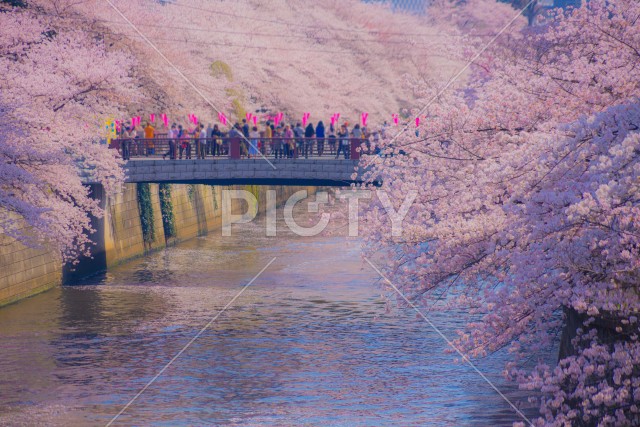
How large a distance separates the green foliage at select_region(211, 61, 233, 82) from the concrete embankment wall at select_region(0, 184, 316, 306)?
6.63 metres

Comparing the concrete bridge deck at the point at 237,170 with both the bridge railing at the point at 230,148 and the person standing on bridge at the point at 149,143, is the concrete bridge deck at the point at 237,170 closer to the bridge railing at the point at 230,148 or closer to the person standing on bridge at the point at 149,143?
the bridge railing at the point at 230,148

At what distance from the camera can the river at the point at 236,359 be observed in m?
19.2

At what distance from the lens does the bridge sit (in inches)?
1391

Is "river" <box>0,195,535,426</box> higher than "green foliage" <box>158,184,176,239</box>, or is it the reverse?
"green foliage" <box>158,184,176,239</box>

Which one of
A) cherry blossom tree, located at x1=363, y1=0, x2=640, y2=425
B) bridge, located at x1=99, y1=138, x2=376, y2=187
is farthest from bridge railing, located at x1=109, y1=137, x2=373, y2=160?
cherry blossom tree, located at x1=363, y1=0, x2=640, y2=425

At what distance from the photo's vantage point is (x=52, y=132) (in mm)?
30281

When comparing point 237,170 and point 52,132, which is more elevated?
point 52,132

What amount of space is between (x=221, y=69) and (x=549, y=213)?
154 ft

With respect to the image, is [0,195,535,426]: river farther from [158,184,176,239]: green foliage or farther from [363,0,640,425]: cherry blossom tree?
[158,184,176,239]: green foliage

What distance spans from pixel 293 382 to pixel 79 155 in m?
14.2

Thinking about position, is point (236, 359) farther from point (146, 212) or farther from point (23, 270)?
point (146, 212)

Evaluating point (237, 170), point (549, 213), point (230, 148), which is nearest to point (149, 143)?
point (230, 148)

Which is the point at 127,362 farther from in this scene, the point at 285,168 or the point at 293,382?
the point at 285,168

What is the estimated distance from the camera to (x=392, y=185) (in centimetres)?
2023
